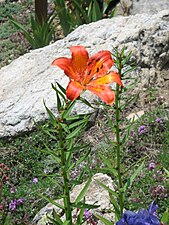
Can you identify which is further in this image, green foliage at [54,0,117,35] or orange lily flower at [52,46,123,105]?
green foliage at [54,0,117,35]

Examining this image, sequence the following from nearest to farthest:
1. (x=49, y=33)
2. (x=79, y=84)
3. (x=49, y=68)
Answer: (x=79, y=84) < (x=49, y=68) < (x=49, y=33)

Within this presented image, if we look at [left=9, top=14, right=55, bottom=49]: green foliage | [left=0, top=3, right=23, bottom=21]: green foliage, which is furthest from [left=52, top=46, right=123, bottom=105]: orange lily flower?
[left=0, top=3, right=23, bottom=21]: green foliage

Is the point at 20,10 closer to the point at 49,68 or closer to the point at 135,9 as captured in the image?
the point at 135,9

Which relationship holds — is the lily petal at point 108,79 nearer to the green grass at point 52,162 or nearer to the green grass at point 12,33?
the green grass at point 52,162

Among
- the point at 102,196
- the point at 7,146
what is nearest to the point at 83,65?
the point at 102,196

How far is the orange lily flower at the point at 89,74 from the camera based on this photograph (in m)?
1.96

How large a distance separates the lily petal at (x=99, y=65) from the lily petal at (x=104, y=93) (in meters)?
0.07

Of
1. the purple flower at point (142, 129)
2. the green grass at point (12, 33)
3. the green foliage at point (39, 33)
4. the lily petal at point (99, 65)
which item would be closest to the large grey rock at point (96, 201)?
the purple flower at point (142, 129)

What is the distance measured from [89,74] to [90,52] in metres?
2.69

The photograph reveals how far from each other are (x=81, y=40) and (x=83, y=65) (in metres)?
2.93

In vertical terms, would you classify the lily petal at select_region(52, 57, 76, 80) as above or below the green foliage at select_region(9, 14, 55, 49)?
above

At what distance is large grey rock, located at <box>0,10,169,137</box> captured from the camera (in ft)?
14.5

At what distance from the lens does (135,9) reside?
6.38 meters

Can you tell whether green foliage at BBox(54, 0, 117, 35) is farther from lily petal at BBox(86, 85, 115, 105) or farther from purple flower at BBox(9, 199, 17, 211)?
lily petal at BBox(86, 85, 115, 105)
